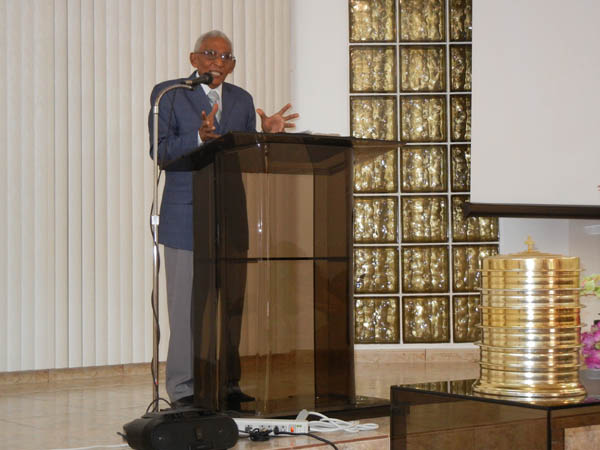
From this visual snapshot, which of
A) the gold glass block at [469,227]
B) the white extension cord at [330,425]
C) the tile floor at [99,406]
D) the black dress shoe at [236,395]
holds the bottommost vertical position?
the tile floor at [99,406]

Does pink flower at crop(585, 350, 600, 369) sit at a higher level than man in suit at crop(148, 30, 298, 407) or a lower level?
lower

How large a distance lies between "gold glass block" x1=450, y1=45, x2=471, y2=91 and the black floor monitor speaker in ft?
12.1

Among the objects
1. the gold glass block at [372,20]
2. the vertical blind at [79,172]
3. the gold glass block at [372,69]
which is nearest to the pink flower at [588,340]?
the vertical blind at [79,172]

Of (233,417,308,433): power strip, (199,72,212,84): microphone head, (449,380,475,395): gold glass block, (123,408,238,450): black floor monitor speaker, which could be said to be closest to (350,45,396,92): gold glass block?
(199,72,212,84): microphone head

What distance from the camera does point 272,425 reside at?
243 cm

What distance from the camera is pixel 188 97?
3.05 meters

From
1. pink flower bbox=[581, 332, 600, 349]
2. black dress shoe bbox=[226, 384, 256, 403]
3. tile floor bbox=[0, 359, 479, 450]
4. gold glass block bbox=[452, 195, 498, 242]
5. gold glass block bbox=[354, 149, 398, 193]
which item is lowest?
tile floor bbox=[0, 359, 479, 450]

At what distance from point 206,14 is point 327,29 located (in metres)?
0.80

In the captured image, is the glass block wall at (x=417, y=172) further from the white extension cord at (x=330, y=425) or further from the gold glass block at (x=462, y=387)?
the gold glass block at (x=462, y=387)

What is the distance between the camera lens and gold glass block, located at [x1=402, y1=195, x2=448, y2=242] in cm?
548

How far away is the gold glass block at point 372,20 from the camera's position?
5445 millimetres

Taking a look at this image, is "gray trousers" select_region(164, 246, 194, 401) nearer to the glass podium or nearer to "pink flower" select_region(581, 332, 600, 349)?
the glass podium

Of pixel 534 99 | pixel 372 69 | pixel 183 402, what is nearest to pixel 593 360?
pixel 183 402

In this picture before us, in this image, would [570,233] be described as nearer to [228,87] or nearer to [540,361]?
[228,87]
